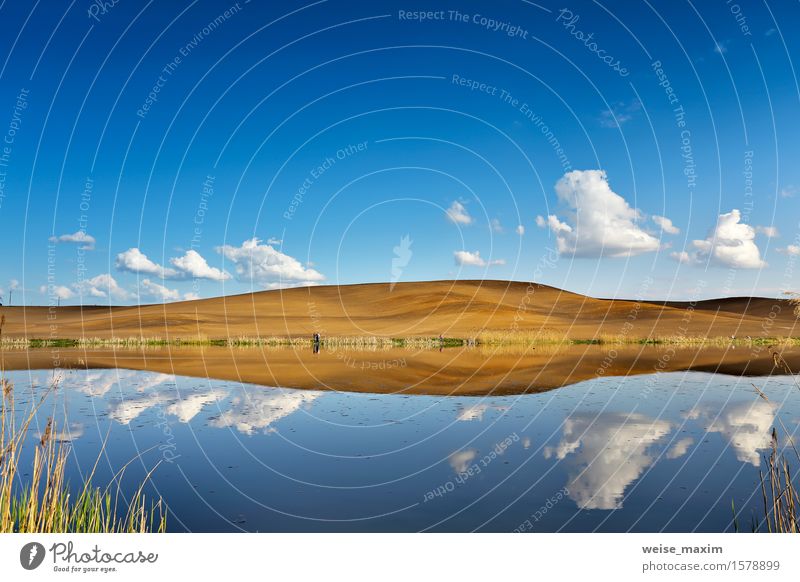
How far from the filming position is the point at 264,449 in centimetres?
1271

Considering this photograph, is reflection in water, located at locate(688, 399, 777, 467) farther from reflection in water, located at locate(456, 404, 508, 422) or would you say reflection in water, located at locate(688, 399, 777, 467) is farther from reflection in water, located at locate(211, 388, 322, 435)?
reflection in water, located at locate(211, 388, 322, 435)

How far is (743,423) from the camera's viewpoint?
49.1ft

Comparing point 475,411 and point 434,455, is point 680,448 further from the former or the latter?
point 475,411

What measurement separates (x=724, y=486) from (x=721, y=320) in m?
74.5

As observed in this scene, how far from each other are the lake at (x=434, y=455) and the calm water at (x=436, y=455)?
0.04 m

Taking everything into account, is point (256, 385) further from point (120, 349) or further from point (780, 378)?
point (120, 349)

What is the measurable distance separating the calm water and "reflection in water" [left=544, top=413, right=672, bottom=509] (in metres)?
0.05

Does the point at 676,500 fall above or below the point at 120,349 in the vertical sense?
below

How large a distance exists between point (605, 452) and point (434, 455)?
3.67m

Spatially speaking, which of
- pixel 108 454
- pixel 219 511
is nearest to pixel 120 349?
pixel 108 454

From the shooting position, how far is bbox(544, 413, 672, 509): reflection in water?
9.45 meters

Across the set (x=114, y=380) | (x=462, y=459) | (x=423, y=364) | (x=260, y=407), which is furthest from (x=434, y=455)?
(x=423, y=364)

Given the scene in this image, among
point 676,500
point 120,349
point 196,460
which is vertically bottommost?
point 676,500

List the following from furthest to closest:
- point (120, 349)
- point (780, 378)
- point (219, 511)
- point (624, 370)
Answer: point (120, 349) < point (624, 370) < point (780, 378) < point (219, 511)
